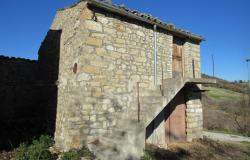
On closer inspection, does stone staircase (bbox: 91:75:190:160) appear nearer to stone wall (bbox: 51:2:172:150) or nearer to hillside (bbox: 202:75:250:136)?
stone wall (bbox: 51:2:172:150)

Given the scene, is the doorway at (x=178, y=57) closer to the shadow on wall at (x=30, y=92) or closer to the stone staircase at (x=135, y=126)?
the stone staircase at (x=135, y=126)

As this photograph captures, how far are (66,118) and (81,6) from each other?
11.5 ft

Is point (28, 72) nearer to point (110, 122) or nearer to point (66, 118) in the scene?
point (66, 118)

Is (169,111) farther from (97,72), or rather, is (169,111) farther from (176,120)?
(97,72)

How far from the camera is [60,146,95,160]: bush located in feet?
20.4

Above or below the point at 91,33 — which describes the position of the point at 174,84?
below

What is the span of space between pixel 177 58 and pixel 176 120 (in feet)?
8.59

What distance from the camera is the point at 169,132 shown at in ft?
31.8

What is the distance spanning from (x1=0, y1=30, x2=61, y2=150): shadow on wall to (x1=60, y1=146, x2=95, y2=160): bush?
291 cm

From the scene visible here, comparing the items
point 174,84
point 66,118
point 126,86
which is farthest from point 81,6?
point 174,84

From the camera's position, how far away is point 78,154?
6340mm

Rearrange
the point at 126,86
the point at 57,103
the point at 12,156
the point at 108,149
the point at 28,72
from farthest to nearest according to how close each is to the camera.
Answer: the point at 28,72
the point at 57,103
the point at 126,86
the point at 12,156
the point at 108,149

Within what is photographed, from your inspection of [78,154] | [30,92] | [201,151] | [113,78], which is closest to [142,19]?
[113,78]

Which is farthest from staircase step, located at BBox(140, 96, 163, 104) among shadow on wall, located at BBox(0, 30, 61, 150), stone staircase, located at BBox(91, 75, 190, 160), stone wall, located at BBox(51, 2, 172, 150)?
shadow on wall, located at BBox(0, 30, 61, 150)
